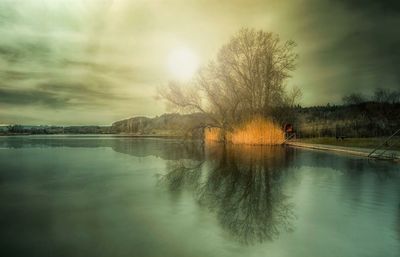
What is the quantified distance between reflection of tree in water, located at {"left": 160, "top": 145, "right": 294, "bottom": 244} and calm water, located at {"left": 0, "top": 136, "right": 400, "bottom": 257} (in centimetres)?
2

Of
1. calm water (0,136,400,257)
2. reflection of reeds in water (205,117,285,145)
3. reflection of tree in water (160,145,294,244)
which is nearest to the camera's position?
calm water (0,136,400,257)

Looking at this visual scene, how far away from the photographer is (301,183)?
28.8 ft

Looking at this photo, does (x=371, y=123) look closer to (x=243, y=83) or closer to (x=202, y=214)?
(x=243, y=83)

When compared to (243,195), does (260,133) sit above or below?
above

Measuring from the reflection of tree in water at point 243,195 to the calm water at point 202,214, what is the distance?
0.02 m

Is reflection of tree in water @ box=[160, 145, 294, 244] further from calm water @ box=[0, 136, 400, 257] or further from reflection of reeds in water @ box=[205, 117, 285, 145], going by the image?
reflection of reeds in water @ box=[205, 117, 285, 145]

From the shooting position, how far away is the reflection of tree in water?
5.08 m

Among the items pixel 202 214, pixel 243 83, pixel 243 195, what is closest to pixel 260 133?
pixel 243 83

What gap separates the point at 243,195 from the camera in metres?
7.33

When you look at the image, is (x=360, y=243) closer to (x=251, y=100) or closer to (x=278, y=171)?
(x=278, y=171)

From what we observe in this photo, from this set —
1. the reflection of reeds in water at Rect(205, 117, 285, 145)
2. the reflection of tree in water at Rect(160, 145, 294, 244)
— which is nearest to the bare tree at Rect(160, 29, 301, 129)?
the reflection of reeds in water at Rect(205, 117, 285, 145)

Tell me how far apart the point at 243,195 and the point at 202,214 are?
1.74m

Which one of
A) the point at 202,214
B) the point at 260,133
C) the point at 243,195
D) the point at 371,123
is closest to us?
the point at 202,214

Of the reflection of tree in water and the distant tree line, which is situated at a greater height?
the distant tree line
